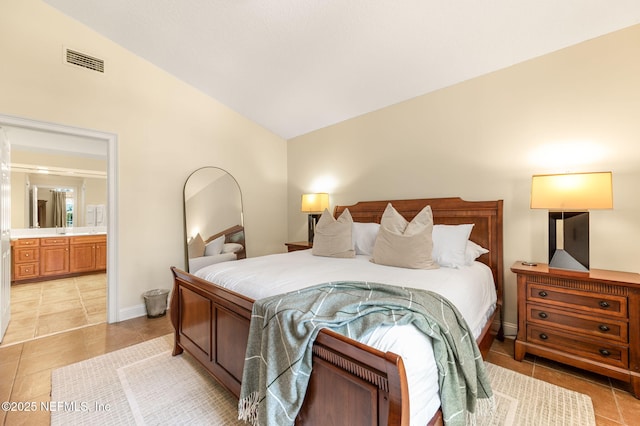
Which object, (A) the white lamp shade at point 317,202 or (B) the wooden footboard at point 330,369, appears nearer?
(B) the wooden footboard at point 330,369

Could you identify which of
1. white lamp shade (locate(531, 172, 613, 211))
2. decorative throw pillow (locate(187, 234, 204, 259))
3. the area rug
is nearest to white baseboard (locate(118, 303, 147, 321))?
decorative throw pillow (locate(187, 234, 204, 259))

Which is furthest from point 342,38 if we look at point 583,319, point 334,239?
Result: point 583,319

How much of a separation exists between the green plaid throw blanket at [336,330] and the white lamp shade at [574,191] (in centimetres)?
140

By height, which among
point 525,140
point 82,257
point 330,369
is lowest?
point 82,257

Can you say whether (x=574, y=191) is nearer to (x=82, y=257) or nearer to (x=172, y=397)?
(x=172, y=397)

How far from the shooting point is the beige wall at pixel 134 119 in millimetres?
2572

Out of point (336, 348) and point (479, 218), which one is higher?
point (479, 218)

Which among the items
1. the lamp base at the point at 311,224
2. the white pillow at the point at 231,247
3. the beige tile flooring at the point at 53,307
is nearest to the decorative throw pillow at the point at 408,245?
the lamp base at the point at 311,224

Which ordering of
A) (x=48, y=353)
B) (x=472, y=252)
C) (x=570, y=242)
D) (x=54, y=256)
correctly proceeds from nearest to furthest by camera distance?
(x=570, y=242) → (x=48, y=353) → (x=472, y=252) → (x=54, y=256)

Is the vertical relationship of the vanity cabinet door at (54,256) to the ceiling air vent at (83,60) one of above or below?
below

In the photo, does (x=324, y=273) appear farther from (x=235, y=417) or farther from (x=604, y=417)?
(x=604, y=417)

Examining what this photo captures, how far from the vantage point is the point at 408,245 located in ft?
7.38

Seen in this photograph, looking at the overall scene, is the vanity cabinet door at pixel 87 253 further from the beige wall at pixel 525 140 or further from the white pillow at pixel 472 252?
the white pillow at pixel 472 252

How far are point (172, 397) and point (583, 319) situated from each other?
2921 millimetres
